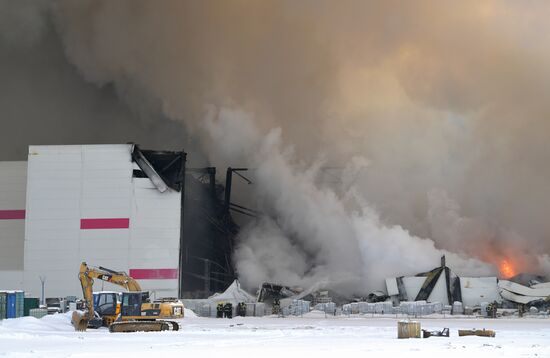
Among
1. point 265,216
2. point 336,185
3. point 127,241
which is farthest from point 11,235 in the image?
point 336,185

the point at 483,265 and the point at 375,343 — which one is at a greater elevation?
the point at 483,265

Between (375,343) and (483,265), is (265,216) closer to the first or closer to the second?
(483,265)

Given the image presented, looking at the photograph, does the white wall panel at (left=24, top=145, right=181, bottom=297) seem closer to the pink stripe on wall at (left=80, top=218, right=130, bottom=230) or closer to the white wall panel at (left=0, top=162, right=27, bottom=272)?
the pink stripe on wall at (left=80, top=218, right=130, bottom=230)

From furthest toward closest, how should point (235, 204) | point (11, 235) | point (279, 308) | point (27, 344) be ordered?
1. point (235, 204)
2. point (11, 235)
3. point (279, 308)
4. point (27, 344)

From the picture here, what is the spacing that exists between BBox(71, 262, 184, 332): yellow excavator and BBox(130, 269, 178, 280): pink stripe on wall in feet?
51.6

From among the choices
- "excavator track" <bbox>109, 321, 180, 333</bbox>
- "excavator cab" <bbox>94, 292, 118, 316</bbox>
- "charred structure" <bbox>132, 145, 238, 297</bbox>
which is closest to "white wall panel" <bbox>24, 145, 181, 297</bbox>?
"charred structure" <bbox>132, 145, 238, 297</bbox>

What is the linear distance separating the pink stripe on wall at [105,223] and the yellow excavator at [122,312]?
16818 mm

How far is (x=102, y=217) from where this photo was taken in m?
61.8

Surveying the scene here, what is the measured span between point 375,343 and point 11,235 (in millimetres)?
45842

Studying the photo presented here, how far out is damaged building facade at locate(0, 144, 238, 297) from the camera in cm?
6062

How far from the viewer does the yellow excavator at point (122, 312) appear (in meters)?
35.0

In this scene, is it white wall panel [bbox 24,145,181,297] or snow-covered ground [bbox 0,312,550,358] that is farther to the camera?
white wall panel [bbox 24,145,181,297]

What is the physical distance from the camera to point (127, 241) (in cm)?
6097

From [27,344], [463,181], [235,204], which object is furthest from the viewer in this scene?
[235,204]
